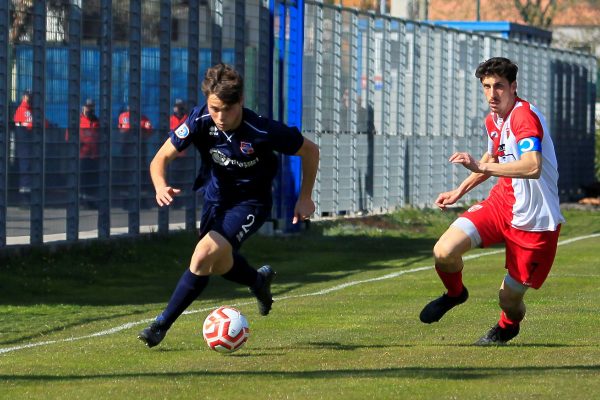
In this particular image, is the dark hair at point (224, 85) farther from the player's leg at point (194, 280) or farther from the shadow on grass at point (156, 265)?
the shadow on grass at point (156, 265)

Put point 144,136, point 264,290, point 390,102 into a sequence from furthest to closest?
point 390,102 < point 144,136 < point 264,290

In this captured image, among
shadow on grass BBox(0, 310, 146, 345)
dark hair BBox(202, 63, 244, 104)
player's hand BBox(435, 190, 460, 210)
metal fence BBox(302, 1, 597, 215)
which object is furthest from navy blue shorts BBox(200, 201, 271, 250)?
metal fence BBox(302, 1, 597, 215)

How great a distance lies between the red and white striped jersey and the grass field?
35.0 inches

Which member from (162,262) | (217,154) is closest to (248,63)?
(162,262)

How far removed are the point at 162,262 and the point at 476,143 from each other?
17.9 meters

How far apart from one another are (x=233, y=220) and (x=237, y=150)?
485 mm

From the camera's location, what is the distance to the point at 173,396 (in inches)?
328

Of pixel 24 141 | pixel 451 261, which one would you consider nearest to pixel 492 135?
pixel 451 261

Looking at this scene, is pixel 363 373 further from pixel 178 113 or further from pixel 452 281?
pixel 178 113

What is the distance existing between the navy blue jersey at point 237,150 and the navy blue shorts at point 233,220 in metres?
0.06

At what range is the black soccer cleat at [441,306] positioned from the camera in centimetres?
1102

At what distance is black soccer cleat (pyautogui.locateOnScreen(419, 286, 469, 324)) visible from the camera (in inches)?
434

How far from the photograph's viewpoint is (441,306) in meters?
11.1

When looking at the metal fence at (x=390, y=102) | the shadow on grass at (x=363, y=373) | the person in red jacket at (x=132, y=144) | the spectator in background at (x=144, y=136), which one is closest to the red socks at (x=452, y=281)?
the shadow on grass at (x=363, y=373)
